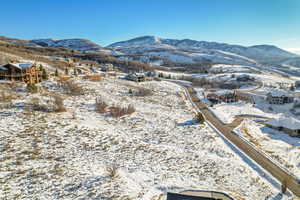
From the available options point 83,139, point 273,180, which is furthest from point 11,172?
point 273,180

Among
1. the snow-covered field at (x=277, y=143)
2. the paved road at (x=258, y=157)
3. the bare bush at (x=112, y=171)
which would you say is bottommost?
the snow-covered field at (x=277, y=143)

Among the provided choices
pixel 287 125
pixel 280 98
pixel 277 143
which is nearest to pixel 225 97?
pixel 280 98

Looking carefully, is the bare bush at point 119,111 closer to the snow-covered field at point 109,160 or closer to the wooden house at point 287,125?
the snow-covered field at point 109,160

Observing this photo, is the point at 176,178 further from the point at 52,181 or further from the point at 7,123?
the point at 7,123

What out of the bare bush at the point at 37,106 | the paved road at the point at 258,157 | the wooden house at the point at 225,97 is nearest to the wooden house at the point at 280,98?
the wooden house at the point at 225,97

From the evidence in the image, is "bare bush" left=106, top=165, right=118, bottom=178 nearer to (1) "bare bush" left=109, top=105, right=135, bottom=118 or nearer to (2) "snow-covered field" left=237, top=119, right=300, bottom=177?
(1) "bare bush" left=109, top=105, right=135, bottom=118

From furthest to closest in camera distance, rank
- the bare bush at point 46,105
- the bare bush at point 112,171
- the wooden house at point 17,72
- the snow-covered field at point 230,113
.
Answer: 1. the wooden house at point 17,72
2. the snow-covered field at point 230,113
3. the bare bush at point 46,105
4. the bare bush at point 112,171

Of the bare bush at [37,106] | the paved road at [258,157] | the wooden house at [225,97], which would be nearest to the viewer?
the paved road at [258,157]
